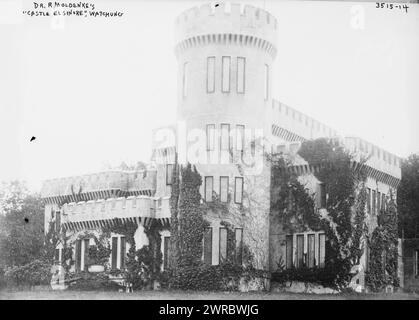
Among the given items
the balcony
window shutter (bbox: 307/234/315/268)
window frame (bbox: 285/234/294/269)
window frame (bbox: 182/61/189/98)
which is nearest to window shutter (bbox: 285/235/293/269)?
window frame (bbox: 285/234/294/269)

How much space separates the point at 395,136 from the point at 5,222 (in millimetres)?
11408

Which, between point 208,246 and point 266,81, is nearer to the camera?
point 208,246

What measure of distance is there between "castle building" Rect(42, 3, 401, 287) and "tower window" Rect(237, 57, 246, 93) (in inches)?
1.2

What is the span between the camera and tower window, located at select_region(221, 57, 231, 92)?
1081 inches

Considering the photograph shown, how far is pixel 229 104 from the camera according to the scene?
2759 cm

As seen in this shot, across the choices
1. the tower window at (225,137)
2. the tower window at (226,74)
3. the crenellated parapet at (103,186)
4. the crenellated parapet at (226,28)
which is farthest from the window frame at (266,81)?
the crenellated parapet at (103,186)

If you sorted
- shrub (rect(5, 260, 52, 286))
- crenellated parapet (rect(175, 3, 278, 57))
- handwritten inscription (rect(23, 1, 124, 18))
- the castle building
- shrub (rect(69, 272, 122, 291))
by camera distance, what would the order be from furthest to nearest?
the castle building → crenellated parapet (rect(175, 3, 278, 57)) → shrub (rect(69, 272, 122, 291)) → shrub (rect(5, 260, 52, 286)) → handwritten inscription (rect(23, 1, 124, 18))

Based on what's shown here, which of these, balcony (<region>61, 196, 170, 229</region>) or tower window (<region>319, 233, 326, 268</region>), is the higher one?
balcony (<region>61, 196, 170, 229</region>)

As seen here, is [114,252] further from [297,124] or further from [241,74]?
[297,124]

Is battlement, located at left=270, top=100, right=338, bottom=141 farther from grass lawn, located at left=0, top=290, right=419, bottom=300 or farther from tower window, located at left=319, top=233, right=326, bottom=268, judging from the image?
grass lawn, located at left=0, top=290, right=419, bottom=300

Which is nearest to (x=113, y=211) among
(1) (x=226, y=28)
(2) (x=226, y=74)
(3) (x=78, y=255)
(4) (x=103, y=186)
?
(4) (x=103, y=186)

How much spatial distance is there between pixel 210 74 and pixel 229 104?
108 centimetres

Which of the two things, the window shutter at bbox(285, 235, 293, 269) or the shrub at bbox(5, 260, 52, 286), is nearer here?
the shrub at bbox(5, 260, 52, 286)

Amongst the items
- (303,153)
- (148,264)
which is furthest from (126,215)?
(303,153)
